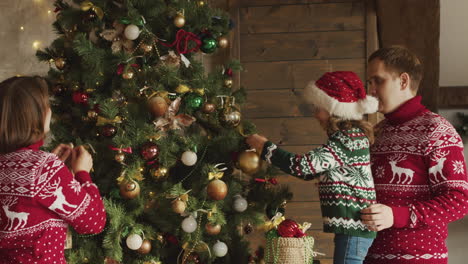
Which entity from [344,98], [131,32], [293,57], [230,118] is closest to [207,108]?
[230,118]

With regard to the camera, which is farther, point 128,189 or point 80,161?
point 128,189

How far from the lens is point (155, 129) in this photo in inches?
79.5

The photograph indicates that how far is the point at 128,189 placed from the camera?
1897 mm

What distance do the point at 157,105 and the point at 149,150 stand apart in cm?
18

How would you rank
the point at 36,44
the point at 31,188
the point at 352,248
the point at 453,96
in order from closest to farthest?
the point at 31,188
the point at 352,248
the point at 36,44
the point at 453,96

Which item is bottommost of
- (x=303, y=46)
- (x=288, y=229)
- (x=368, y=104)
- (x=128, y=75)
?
(x=288, y=229)

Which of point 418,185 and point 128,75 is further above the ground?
point 128,75

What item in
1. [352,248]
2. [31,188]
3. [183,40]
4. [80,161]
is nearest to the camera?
[31,188]

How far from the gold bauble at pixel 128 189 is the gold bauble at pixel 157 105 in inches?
11.4

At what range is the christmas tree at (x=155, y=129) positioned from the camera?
198 centimetres

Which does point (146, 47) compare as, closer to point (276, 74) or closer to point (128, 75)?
point (128, 75)

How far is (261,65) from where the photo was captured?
3545mm

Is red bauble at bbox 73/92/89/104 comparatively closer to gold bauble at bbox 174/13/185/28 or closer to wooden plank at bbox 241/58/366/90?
gold bauble at bbox 174/13/185/28

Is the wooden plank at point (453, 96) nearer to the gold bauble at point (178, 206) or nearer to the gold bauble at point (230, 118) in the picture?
the gold bauble at point (230, 118)
